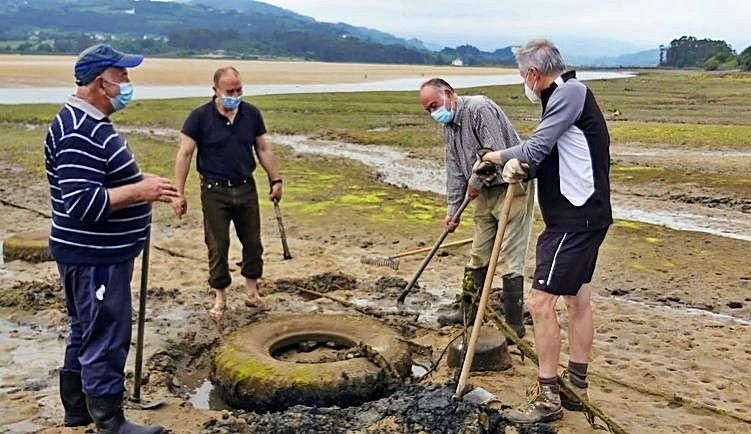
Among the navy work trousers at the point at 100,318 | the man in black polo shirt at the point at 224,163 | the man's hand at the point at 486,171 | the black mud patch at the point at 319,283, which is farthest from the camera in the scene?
the black mud patch at the point at 319,283

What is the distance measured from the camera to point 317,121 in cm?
3125

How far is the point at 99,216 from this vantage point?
452cm

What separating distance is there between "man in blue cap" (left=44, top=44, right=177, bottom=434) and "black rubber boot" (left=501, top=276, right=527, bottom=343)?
3.57 metres

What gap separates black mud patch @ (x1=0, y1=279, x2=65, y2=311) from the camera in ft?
27.2

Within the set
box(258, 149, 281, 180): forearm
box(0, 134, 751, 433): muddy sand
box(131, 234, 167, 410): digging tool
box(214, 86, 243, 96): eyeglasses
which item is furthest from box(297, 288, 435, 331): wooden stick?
box(131, 234, 167, 410): digging tool

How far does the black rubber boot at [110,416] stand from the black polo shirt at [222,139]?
3.12m

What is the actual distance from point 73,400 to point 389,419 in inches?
88.8

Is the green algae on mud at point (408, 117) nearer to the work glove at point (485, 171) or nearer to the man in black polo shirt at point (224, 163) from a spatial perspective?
the man in black polo shirt at point (224, 163)

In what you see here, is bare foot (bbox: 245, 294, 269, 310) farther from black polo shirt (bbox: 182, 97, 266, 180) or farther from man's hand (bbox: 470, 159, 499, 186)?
man's hand (bbox: 470, 159, 499, 186)

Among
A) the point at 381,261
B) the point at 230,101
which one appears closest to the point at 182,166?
the point at 230,101

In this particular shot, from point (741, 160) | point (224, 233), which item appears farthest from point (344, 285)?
point (741, 160)

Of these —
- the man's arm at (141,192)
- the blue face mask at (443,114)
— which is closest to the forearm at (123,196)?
the man's arm at (141,192)

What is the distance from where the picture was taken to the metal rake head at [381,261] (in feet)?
32.6

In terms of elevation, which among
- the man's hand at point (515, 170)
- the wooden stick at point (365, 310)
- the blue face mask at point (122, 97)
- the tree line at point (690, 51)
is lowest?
the wooden stick at point (365, 310)
